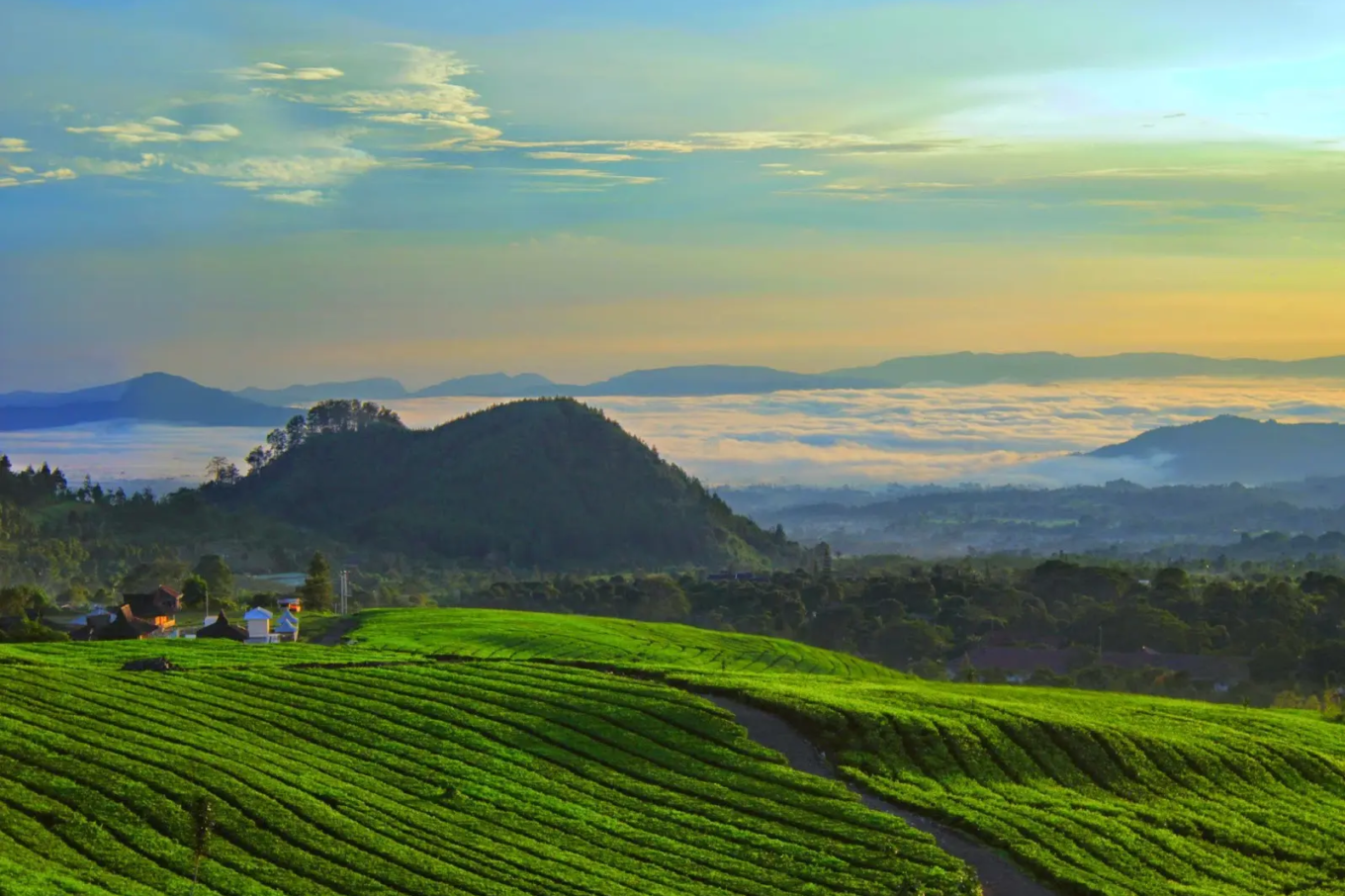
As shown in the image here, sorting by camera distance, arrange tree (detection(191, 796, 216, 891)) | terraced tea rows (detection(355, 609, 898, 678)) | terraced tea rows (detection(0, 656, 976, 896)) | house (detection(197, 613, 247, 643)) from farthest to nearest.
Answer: house (detection(197, 613, 247, 643)) < terraced tea rows (detection(355, 609, 898, 678)) < terraced tea rows (detection(0, 656, 976, 896)) < tree (detection(191, 796, 216, 891))

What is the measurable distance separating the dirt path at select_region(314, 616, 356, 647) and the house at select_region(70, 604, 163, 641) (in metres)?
9.62

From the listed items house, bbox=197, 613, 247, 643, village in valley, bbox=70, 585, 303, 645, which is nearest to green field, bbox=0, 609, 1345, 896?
village in valley, bbox=70, 585, 303, 645

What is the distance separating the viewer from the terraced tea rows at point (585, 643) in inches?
2625

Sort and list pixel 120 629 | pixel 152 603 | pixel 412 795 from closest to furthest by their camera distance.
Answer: pixel 412 795 → pixel 120 629 → pixel 152 603

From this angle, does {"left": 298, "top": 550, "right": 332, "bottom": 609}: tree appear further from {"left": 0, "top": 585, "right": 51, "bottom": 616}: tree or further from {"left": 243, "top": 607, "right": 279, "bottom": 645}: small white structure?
{"left": 243, "top": 607, "right": 279, "bottom": 645}: small white structure

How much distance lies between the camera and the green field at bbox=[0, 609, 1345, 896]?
32.8 meters

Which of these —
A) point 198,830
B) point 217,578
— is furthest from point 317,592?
point 198,830

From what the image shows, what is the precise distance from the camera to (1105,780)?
44.6m

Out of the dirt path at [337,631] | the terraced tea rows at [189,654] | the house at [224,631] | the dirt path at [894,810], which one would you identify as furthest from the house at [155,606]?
the dirt path at [894,810]

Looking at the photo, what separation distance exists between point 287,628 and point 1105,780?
142 ft

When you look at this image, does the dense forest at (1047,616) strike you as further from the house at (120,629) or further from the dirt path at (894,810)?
the dirt path at (894,810)

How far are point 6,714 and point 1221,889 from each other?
31.8m

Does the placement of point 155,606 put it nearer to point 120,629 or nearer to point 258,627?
point 120,629

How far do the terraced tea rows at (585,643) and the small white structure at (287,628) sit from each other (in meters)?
3.25
